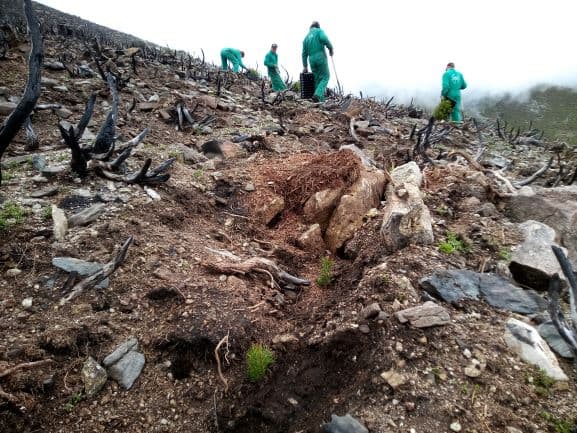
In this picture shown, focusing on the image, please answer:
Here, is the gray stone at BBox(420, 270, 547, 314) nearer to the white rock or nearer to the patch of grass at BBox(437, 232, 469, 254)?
the patch of grass at BBox(437, 232, 469, 254)

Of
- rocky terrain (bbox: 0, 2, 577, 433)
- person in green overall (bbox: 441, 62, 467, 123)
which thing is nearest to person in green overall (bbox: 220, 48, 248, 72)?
person in green overall (bbox: 441, 62, 467, 123)

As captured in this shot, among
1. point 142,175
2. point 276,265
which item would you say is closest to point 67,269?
point 142,175

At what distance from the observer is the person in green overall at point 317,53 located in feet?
36.0

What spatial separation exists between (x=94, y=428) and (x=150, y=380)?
378 mm

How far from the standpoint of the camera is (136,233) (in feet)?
10.5

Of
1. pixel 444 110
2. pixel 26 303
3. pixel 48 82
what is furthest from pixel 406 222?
pixel 444 110

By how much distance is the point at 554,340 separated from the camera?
2.09 meters

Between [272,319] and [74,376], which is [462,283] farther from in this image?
[74,376]

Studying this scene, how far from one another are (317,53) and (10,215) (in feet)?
33.4

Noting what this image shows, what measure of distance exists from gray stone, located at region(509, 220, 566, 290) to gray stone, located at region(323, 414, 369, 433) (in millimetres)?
1931

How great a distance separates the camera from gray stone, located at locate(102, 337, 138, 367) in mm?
2248

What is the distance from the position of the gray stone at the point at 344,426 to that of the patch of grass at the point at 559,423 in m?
0.88

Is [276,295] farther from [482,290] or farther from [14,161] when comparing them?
[14,161]

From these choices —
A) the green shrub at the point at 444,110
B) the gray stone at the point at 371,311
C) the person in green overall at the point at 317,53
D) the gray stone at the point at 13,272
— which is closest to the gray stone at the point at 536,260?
the gray stone at the point at 371,311
